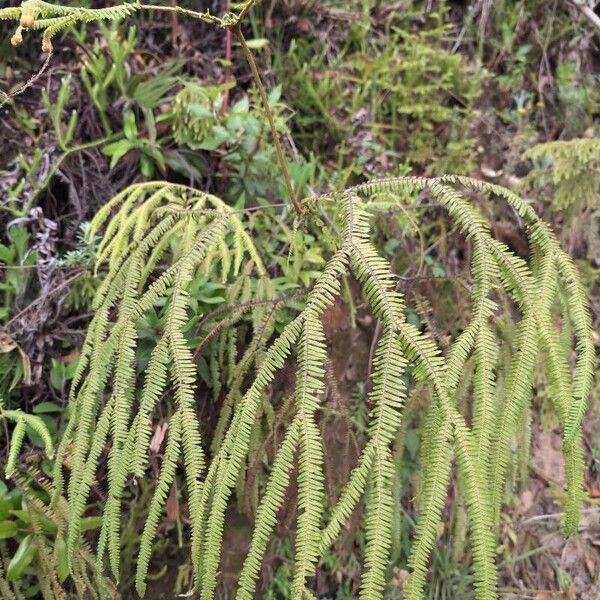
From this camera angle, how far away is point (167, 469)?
4.33 feet

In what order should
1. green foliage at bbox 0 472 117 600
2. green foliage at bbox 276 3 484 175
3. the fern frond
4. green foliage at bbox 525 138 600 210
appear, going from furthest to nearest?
1. green foliage at bbox 276 3 484 175
2. green foliage at bbox 525 138 600 210
3. green foliage at bbox 0 472 117 600
4. the fern frond

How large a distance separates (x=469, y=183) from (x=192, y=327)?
966mm

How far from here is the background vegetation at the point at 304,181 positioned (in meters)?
1.91

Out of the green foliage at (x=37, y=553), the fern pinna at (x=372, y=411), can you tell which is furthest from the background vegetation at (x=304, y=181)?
the fern pinna at (x=372, y=411)

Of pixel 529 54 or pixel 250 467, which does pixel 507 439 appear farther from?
pixel 529 54

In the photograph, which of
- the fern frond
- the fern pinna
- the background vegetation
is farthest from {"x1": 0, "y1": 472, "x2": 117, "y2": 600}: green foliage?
the fern frond

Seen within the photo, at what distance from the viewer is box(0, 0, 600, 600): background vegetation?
1.91 metres

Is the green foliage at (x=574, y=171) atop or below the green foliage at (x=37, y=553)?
atop

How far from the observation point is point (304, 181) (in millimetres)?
2314

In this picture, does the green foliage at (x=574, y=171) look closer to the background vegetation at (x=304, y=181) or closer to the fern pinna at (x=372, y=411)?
the background vegetation at (x=304, y=181)

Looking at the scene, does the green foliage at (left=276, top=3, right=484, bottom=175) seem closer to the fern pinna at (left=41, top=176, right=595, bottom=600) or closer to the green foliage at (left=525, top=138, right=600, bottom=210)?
the green foliage at (left=525, top=138, right=600, bottom=210)

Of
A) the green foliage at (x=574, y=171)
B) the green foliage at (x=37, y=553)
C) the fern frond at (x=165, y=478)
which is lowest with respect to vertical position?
the green foliage at (x=37, y=553)

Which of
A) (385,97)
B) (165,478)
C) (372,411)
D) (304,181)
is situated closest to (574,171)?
(385,97)

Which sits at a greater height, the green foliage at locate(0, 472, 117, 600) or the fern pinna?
the fern pinna
